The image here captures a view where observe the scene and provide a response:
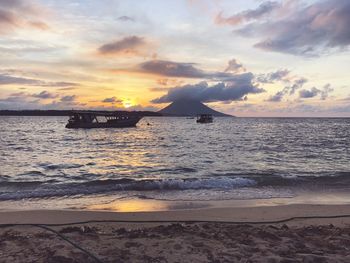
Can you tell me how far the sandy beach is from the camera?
20.4 feet

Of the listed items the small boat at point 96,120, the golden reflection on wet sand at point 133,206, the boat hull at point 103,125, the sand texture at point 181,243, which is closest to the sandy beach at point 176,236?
the sand texture at point 181,243

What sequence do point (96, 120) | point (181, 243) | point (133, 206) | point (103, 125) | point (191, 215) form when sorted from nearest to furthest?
point (181, 243)
point (191, 215)
point (133, 206)
point (103, 125)
point (96, 120)

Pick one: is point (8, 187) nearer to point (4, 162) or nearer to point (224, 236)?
point (4, 162)

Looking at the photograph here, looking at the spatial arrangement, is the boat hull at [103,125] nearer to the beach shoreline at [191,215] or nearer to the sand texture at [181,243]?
the beach shoreline at [191,215]

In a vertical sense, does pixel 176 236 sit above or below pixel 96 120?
below

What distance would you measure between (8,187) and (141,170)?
23.4 feet

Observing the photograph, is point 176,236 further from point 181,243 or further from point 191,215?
point 191,215

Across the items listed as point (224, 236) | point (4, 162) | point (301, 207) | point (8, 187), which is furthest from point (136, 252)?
point (4, 162)

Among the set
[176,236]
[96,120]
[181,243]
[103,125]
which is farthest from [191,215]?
[96,120]

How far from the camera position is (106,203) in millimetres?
12164

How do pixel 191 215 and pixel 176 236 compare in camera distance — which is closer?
pixel 176 236

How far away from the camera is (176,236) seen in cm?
747

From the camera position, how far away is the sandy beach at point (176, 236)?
623cm

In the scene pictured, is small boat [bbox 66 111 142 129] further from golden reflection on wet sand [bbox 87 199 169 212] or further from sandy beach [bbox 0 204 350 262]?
sandy beach [bbox 0 204 350 262]
